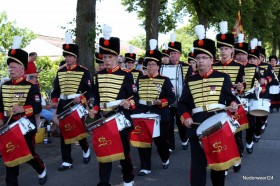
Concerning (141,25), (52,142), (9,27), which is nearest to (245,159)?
(52,142)

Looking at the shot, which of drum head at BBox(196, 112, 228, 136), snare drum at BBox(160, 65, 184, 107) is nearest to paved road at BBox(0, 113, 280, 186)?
snare drum at BBox(160, 65, 184, 107)

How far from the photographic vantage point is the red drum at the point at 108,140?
5.81 metres

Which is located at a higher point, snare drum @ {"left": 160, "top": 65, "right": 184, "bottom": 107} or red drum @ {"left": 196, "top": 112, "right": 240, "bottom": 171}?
snare drum @ {"left": 160, "top": 65, "right": 184, "bottom": 107}

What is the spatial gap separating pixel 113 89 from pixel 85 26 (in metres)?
6.38

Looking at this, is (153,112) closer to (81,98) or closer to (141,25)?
(81,98)

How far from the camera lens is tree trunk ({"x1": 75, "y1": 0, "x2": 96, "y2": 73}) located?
40.3 feet

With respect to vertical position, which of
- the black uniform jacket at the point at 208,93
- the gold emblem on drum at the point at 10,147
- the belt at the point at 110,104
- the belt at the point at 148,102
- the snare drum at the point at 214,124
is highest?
the black uniform jacket at the point at 208,93

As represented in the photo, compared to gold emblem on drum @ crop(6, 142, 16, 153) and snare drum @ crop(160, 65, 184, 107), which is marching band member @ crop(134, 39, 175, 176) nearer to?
snare drum @ crop(160, 65, 184, 107)

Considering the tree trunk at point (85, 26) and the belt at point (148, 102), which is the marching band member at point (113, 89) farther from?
the tree trunk at point (85, 26)

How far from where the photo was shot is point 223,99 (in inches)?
220

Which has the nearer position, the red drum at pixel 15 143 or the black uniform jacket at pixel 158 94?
the red drum at pixel 15 143

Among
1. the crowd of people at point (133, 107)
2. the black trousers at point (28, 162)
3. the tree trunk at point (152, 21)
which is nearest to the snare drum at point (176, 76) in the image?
the crowd of people at point (133, 107)

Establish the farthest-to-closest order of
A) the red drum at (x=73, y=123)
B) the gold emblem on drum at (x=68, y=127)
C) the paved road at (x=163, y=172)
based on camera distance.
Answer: the gold emblem on drum at (x=68, y=127)
the red drum at (x=73, y=123)
the paved road at (x=163, y=172)

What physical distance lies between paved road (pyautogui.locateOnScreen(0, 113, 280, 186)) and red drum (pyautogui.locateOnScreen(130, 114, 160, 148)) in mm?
587
